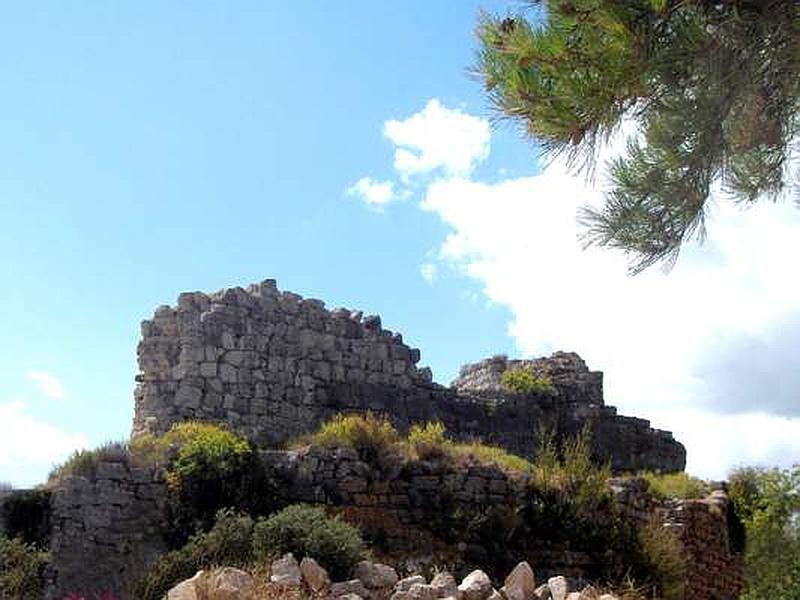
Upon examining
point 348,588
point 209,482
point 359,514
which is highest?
point 209,482

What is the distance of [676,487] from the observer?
1903 centimetres

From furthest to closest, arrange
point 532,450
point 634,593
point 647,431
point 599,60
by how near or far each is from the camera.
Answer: point 647,431 → point 532,450 → point 634,593 → point 599,60

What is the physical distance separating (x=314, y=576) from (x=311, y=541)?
1032 millimetres

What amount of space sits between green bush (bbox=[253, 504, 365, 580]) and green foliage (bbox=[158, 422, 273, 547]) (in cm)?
190

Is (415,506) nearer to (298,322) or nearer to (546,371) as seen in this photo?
(298,322)

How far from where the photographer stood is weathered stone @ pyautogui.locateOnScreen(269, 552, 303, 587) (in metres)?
10.3

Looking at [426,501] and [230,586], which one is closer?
[230,586]

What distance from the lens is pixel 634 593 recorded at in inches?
515

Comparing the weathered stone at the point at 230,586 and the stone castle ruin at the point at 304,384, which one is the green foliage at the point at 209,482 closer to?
the stone castle ruin at the point at 304,384

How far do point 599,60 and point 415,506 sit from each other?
6.44 meters

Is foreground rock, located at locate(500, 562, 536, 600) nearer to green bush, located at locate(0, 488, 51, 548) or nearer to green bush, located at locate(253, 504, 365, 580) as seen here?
green bush, located at locate(253, 504, 365, 580)

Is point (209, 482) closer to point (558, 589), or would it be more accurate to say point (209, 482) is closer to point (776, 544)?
point (558, 589)

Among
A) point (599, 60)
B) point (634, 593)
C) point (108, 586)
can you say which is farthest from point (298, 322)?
point (599, 60)

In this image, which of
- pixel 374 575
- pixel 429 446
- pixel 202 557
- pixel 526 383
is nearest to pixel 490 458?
pixel 429 446
